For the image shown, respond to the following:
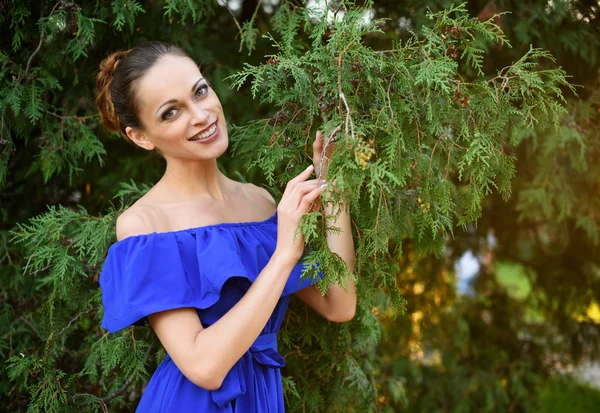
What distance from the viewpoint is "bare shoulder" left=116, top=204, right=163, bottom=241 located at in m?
2.09

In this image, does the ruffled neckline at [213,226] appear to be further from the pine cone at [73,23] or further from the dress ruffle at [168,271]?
the pine cone at [73,23]

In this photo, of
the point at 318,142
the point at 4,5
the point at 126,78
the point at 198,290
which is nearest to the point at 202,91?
the point at 126,78

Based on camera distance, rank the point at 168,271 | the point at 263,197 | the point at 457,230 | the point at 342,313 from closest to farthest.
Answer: the point at 168,271 < the point at 342,313 < the point at 263,197 < the point at 457,230

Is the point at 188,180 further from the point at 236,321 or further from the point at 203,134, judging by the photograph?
the point at 236,321

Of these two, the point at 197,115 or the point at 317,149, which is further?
the point at 317,149

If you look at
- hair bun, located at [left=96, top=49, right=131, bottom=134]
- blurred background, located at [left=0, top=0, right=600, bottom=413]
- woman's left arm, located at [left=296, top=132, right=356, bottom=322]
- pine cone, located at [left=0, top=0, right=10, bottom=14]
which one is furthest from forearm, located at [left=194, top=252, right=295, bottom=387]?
pine cone, located at [left=0, top=0, right=10, bottom=14]

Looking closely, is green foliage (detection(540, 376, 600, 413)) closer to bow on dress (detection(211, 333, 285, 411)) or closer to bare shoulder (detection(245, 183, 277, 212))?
bare shoulder (detection(245, 183, 277, 212))

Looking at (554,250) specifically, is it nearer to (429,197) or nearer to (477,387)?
(477,387)

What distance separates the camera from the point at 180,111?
2113 millimetres

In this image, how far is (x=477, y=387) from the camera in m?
4.96

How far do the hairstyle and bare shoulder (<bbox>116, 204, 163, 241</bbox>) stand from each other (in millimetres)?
287

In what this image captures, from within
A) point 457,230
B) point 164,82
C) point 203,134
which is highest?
point 164,82

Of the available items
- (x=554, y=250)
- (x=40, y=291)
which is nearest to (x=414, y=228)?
(x=40, y=291)

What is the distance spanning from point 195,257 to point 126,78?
64cm
